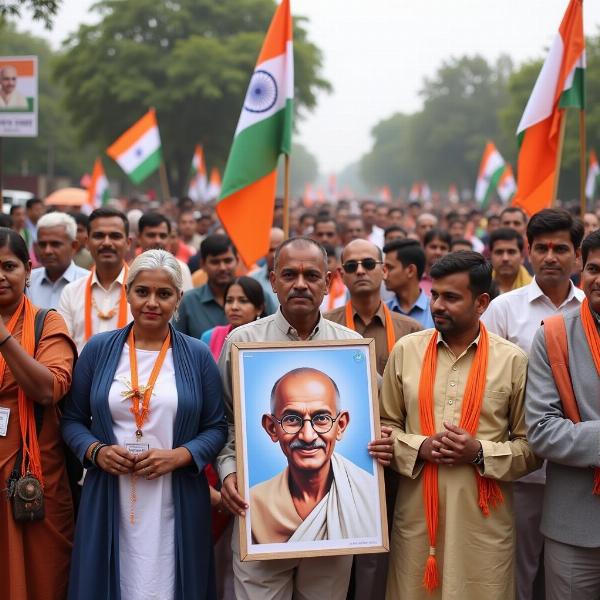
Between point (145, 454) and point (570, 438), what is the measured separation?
1824mm

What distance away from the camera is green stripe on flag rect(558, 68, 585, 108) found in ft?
24.7

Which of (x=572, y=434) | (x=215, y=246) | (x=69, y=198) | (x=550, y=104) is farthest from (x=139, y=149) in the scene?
(x=572, y=434)

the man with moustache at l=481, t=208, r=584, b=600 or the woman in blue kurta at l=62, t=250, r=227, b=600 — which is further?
the man with moustache at l=481, t=208, r=584, b=600

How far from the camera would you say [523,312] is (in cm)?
469

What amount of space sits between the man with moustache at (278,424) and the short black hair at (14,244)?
107 cm

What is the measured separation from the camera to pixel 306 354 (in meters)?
3.71

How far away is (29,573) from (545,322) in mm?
2654

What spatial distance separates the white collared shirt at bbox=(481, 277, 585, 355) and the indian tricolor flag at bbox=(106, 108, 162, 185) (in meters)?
9.59

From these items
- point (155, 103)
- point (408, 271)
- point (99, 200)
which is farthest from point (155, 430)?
point (155, 103)

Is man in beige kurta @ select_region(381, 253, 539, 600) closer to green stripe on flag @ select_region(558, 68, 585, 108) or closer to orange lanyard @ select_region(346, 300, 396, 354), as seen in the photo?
orange lanyard @ select_region(346, 300, 396, 354)

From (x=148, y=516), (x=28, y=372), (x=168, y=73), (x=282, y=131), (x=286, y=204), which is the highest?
(x=168, y=73)

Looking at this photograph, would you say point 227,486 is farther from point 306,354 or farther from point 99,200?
point 99,200

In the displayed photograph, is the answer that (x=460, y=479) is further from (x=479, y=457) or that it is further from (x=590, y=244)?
(x=590, y=244)

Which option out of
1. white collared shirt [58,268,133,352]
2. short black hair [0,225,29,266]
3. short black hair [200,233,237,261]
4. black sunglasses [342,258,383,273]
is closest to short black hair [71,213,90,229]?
short black hair [200,233,237,261]
